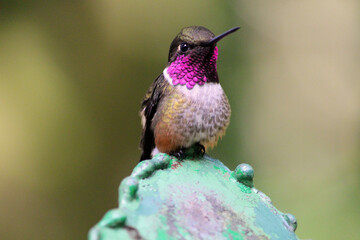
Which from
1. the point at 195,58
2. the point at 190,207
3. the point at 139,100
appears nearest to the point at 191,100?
the point at 195,58

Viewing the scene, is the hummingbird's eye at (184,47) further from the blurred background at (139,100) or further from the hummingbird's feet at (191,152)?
the blurred background at (139,100)

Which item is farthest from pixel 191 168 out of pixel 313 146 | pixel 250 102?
pixel 313 146

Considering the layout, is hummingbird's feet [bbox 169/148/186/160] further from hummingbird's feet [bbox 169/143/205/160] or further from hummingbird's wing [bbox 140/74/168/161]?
hummingbird's wing [bbox 140/74/168/161]

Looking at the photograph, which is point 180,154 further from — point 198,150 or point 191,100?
point 191,100

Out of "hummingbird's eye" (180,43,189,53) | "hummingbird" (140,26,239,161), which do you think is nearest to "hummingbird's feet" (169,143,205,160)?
"hummingbird" (140,26,239,161)

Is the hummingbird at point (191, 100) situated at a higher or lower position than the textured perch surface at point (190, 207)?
higher

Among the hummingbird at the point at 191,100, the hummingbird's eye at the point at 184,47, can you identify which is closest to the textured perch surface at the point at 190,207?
the hummingbird at the point at 191,100
